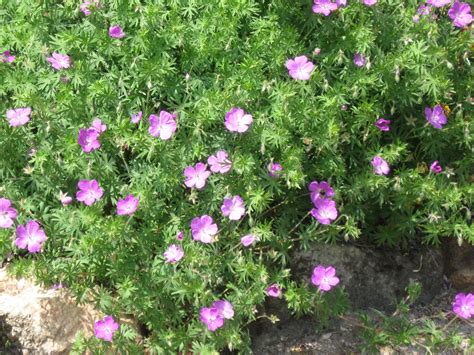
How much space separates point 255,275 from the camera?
346 centimetres

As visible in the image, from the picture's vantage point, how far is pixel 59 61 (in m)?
3.85

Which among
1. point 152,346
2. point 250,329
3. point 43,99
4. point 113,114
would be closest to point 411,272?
point 250,329

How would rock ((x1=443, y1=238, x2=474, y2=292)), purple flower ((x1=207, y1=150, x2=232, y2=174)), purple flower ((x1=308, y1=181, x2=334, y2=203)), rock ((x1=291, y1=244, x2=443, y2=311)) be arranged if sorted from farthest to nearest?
rock ((x1=443, y1=238, x2=474, y2=292))
rock ((x1=291, y1=244, x2=443, y2=311))
purple flower ((x1=308, y1=181, x2=334, y2=203))
purple flower ((x1=207, y1=150, x2=232, y2=174))

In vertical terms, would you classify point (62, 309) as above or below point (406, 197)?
below

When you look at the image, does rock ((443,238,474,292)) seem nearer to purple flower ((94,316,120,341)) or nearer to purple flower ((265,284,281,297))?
purple flower ((265,284,281,297))

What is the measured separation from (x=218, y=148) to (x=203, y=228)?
0.49 meters

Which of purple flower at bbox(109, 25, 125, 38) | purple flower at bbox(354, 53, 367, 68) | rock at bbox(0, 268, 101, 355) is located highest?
purple flower at bbox(354, 53, 367, 68)

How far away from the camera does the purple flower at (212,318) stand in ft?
10.7

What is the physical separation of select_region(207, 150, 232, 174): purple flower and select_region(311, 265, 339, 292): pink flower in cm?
72

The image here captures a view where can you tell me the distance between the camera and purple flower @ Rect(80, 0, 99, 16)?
150 inches

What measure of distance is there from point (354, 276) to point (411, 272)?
0.39m

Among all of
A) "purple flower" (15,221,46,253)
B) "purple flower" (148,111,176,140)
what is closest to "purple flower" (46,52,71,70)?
"purple flower" (148,111,176,140)

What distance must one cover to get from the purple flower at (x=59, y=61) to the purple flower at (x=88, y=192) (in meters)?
0.75

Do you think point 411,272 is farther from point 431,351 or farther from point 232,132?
point 232,132
